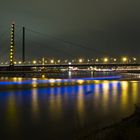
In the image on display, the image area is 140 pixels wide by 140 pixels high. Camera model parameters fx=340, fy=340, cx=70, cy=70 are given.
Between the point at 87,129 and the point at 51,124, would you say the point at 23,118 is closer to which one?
the point at 51,124

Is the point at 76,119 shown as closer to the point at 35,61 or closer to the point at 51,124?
the point at 51,124

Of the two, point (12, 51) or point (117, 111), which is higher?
point (12, 51)

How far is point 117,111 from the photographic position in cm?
1783

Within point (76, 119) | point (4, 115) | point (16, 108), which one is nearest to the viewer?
point (76, 119)

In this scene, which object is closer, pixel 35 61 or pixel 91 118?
pixel 91 118

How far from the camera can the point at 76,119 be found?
15.4m

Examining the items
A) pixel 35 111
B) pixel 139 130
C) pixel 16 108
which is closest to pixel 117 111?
pixel 35 111

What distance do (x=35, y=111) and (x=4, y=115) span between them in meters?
2.03

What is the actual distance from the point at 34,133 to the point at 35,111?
5.78 metres

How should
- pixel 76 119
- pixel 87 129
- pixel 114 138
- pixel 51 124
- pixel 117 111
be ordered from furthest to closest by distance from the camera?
pixel 117 111, pixel 76 119, pixel 51 124, pixel 87 129, pixel 114 138

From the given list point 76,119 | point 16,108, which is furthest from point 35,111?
point 76,119

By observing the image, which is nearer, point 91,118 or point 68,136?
point 68,136

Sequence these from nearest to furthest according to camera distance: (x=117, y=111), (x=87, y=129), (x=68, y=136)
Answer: (x=68, y=136) → (x=87, y=129) → (x=117, y=111)

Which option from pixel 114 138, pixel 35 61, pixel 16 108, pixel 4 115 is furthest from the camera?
pixel 35 61
